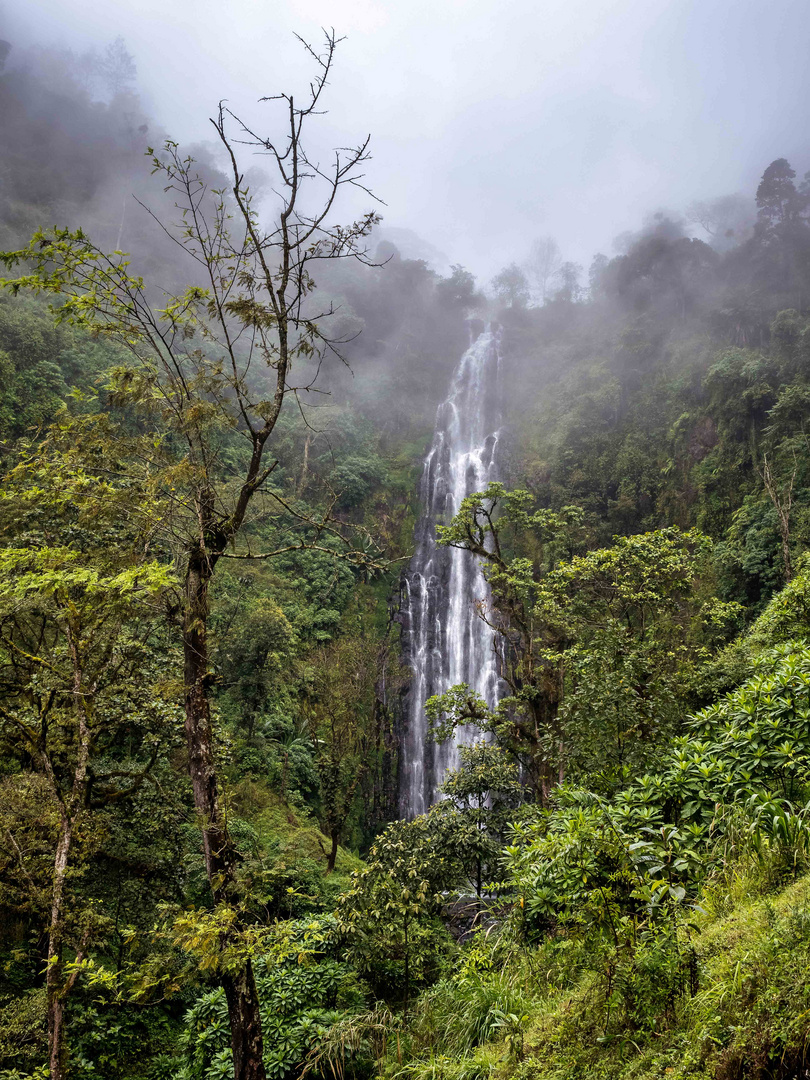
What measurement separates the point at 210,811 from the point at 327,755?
37.1ft

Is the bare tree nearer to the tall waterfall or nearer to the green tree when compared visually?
the green tree

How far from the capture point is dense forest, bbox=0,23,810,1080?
111 inches

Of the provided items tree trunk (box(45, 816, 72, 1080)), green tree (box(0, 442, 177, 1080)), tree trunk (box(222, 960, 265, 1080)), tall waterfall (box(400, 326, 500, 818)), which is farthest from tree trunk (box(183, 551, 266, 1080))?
tall waterfall (box(400, 326, 500, 818))

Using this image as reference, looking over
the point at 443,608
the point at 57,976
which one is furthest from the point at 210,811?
the point at 443,608

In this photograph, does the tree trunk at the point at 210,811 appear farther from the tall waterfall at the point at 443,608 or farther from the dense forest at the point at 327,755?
the tall waterfall at the point at 443,608

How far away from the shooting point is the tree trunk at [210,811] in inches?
134

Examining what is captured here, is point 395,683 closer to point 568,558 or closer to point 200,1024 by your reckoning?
point 568,558

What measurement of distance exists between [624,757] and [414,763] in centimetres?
1523

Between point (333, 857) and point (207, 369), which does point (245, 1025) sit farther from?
point (333, 857)

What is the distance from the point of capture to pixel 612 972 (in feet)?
8.43

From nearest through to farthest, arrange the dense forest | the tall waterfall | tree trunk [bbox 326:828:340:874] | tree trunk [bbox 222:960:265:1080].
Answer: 1. the dense forest
2. tree trunk [bbox 222:960:265:1080]
3. tree trunk [bbox 326:828:340:874]
4. the tall waterfall

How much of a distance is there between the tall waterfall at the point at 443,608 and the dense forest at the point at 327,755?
3.03 ft

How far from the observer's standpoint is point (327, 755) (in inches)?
560

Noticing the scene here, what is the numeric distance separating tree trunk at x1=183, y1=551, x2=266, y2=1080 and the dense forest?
0.08ft
